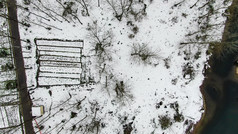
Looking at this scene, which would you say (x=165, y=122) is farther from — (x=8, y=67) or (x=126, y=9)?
(x=8, y=67)

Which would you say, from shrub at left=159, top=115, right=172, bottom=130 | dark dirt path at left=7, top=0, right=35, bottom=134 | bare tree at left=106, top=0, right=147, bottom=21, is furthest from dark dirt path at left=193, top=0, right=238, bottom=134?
dark dirt path at left=7, top=0, right=35, bottom=134

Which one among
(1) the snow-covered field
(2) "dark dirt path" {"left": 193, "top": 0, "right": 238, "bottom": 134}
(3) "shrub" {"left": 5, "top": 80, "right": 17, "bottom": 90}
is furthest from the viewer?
(2) "dark dirt path" {"left": 193, "top": 0, "right": 238, "bottom": 134}

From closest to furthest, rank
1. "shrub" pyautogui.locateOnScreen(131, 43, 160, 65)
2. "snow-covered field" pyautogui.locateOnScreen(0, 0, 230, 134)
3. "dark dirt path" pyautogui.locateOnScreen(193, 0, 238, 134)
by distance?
"shrub" pyautogui.locateOnScreen(131, 43, 160, 65), "snow-covered field" pyautogui.locateOnScreen(0, 0, 230, 134), "dark dirt path" pyautogui.locateOnScreen(193, 0, 238, 134)

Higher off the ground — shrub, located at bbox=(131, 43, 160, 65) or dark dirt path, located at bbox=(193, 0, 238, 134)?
shrub, located at bbox=(131, 43, 160, 65)

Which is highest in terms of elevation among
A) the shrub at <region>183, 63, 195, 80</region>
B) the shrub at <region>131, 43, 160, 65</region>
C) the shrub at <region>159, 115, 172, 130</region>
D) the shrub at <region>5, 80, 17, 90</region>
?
the shrub at <region>131, 43, 160, 65</region>

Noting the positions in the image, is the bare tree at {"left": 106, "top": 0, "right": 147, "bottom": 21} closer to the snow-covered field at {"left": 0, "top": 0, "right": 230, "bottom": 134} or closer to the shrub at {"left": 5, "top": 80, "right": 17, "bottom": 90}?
the snow-covered field at {"left": 0, "top": 0, "right": 230, "bottom": 134}

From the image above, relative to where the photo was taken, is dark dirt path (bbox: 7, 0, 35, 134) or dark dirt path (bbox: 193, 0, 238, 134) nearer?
dark dirt path (bbox: 7, 0, 35, 134)

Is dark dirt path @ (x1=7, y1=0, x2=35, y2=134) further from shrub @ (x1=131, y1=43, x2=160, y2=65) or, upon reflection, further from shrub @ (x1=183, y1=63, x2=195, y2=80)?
shrub @ (x1=183, y1=63, x2=195, y2=80)
